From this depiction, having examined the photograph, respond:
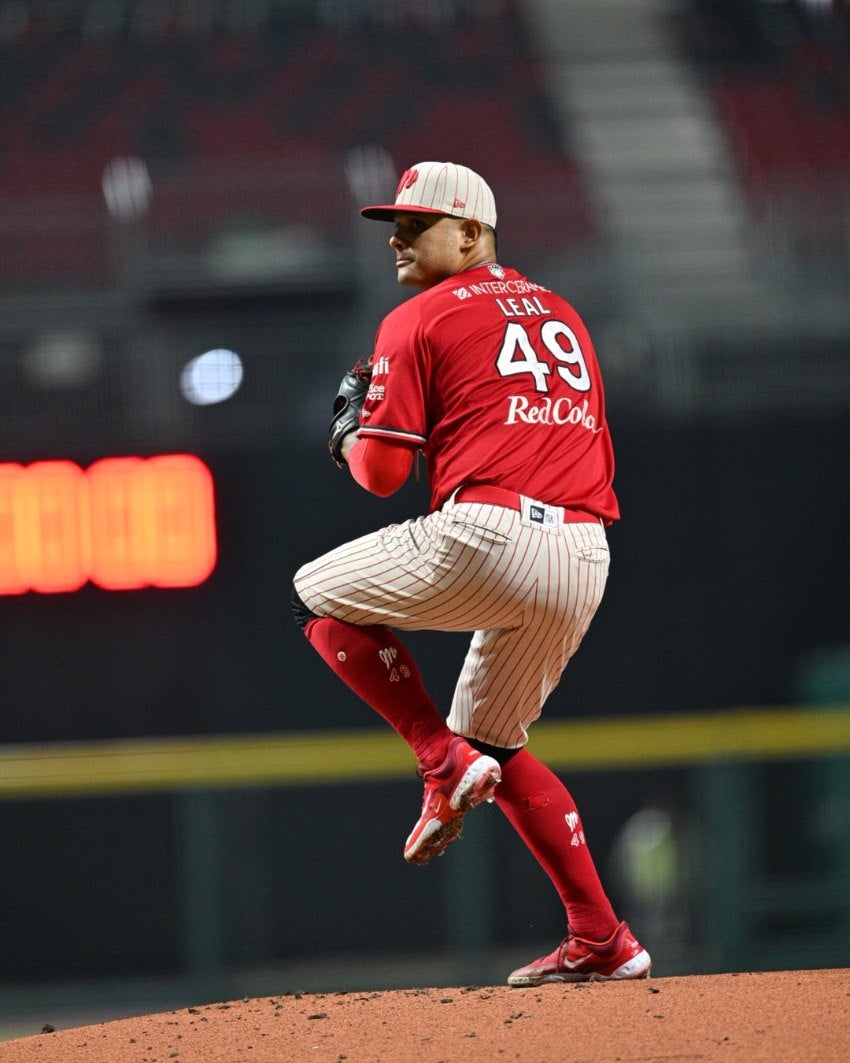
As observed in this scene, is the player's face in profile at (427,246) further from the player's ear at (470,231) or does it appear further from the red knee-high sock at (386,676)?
the red knee-high sock at (386,676)

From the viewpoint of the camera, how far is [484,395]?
290cm

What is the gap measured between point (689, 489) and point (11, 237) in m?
3.50

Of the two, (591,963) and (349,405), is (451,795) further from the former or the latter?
(349,405)

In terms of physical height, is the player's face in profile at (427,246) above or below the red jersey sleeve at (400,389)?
above

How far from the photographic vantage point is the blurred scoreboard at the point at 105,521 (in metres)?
6.71

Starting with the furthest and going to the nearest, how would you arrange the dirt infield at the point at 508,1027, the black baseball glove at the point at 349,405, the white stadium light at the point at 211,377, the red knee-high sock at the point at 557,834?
Answer: the white stadium light at the point at 211,377 → the red knee-high sock at the point at 557,834 → the black baseball glove at the point at 349,405 → the dirt infield at the point at 508,1027

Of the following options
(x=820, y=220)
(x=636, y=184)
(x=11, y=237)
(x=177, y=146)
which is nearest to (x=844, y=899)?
(x=820, y=220)

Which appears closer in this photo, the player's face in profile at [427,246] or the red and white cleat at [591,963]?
the player's face in profile at [427,246]

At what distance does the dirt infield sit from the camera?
268cm

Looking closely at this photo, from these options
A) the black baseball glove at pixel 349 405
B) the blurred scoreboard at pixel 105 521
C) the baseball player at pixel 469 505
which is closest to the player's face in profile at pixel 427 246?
the baseball player at pixel 469 505

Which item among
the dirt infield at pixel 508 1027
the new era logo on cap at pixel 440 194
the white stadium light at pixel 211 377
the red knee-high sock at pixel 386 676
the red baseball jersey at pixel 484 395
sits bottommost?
the dirt infield at pixel 508 1027

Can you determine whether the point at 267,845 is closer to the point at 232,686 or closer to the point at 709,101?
the point at 232,686

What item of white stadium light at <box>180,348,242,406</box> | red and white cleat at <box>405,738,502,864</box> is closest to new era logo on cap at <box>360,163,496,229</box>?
red and white cleat at <box>405,738,502,864</box>

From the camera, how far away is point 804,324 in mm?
7473
